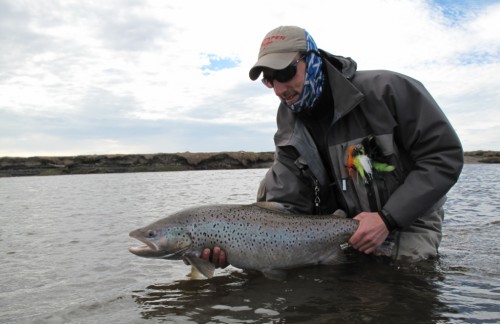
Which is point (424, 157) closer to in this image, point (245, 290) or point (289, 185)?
point (289, 185)

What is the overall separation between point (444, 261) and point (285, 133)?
212cm

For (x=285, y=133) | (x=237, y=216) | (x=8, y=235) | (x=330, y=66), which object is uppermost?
(x=330, y=66)

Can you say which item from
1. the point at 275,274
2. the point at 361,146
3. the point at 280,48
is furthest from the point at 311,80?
the point at 275,274

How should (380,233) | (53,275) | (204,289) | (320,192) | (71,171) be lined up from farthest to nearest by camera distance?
(71,171) < (53,275) < (320,192) < (204,289) < (380,233)

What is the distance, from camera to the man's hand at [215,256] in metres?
3.93

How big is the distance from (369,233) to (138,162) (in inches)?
2288

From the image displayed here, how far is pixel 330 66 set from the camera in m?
4.04

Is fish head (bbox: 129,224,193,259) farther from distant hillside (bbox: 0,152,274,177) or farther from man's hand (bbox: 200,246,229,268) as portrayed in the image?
distant hillside (bbox: 0,152,274,177)

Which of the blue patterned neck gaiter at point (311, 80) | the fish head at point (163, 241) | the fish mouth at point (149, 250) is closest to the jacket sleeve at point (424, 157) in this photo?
the blue patterned neck gaiter at point (311, 80)

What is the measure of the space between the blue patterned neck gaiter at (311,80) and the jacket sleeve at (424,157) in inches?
25.7

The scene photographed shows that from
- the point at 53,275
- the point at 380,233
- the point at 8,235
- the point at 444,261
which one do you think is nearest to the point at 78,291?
the point at 53,275

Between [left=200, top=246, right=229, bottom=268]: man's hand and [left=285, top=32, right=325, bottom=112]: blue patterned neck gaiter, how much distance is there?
4.64ft

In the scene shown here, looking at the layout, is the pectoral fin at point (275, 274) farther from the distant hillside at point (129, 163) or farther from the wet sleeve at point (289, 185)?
the distant hillside at point (129, 163)

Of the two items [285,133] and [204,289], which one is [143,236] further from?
[285,133]
